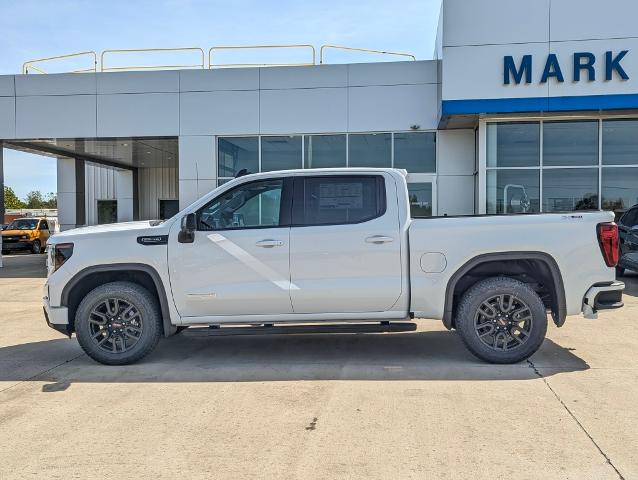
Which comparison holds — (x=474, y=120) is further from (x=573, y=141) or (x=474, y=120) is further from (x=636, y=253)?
(x=636, y=253)

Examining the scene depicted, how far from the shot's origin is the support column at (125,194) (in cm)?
2958

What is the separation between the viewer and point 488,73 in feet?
42.7

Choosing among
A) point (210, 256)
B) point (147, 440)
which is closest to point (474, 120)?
point (210, 256)

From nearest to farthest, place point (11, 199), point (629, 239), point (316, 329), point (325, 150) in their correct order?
point (316, 329), point (629, 239), point (325, 150), point (11, 199)

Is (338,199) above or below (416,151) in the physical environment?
below

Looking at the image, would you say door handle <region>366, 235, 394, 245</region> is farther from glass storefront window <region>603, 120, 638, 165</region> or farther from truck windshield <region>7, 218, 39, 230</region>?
truck windshield <region>7, 218, 39, 230</region>

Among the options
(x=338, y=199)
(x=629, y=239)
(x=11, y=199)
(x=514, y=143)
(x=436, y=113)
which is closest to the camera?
(x=338, y=199)

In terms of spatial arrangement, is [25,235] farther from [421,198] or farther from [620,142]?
[620,142]

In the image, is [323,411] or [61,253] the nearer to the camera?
[323,411]

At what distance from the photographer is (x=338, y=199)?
612cm

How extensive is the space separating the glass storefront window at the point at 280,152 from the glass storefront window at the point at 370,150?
1465 millimetres

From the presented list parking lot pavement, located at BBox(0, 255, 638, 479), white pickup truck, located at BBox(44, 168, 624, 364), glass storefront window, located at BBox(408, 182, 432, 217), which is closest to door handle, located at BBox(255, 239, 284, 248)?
white pickup truck, located at BBox(44, 168, 624, 364)

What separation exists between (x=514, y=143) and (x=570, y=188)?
171 cm

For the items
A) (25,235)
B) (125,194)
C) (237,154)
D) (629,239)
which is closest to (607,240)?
(629,239)
